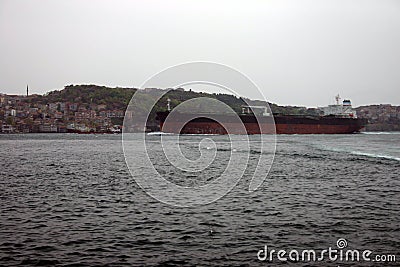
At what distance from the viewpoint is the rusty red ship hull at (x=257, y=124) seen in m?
87.4

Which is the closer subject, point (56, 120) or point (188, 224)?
point (188, 224)

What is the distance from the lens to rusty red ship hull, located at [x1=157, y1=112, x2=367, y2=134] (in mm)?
87375

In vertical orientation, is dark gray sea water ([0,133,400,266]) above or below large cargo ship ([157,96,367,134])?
below

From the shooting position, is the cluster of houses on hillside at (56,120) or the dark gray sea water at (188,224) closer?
the dark gray sea water at (188,224)

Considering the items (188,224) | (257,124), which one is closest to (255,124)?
(257,124)

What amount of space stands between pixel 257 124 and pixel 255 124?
45cm

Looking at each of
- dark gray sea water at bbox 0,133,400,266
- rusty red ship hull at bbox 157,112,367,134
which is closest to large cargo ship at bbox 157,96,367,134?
rusty red ship hull at bbox 157,112,367,134

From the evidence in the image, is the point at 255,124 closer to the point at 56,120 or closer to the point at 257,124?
the point at 257,124

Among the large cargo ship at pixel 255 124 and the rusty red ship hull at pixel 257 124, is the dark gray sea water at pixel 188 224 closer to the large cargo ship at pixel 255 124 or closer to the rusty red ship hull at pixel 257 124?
the large cargo ship at pixel 255 124

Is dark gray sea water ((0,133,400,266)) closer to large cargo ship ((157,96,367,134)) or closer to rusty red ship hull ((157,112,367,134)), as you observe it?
large cargo ship ((157,96,367,134))

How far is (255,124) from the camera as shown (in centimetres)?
9056

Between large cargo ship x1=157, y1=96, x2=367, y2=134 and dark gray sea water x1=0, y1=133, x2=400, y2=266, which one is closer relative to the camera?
dark gray sea water x1=0, y1=133, x2=400, y2=266

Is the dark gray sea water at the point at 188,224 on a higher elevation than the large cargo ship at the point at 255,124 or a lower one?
lower

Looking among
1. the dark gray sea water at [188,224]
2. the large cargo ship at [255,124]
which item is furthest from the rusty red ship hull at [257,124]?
the dark gray sea water at [188,224]
